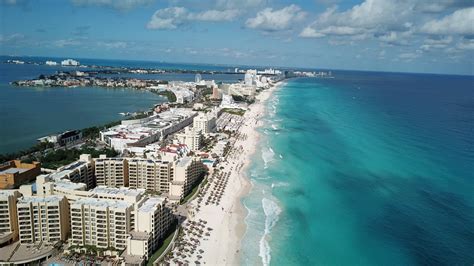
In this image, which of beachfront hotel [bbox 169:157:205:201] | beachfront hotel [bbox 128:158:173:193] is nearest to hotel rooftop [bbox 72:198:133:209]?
beachfront hotel [bbox 169:157:205:201]

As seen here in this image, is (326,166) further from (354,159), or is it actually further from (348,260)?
(348,260)

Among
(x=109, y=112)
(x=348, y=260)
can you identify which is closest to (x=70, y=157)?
(x=348, y=260)

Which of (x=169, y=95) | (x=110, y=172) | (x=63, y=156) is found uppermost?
(x=169, y=95)

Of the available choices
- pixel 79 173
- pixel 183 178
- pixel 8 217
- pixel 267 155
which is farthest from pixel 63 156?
pixel 267 155

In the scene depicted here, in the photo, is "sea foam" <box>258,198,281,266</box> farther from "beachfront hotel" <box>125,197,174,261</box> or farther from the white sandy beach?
"beachfront hotel" <box>125,197,174,261</box>

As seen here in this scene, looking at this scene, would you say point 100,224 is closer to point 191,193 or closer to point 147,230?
point 147,230
